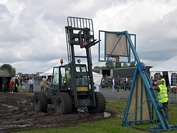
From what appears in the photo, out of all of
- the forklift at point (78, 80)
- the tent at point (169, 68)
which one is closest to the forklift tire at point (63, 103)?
the forklift at point (78, 80)

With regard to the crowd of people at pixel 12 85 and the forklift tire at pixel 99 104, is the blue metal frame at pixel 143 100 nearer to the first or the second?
the forklift tire at pixel 99 104

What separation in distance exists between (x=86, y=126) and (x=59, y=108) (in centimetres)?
345

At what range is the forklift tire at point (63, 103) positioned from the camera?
41.0 ft

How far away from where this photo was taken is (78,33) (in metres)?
13.0

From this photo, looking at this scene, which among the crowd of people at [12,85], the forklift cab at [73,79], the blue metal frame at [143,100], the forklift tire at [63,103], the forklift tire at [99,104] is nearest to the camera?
the blue metal frame at [143,100]

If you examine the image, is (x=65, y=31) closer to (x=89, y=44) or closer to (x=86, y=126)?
(x=89, y=44)

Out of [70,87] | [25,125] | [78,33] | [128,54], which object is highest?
[78,33]

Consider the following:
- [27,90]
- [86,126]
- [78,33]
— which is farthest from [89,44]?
[27,90]

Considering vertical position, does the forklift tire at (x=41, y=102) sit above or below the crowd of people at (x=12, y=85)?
below

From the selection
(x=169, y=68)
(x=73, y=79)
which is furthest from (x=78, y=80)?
(x=169, y=68)

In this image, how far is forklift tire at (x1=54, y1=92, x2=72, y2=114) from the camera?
12.5 meters

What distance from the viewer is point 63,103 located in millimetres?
12555

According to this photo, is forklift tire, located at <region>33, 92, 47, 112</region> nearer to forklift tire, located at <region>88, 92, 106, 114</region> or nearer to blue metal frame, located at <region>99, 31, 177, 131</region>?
forklift tire, located at <region>88, 92, 106, 114</region>

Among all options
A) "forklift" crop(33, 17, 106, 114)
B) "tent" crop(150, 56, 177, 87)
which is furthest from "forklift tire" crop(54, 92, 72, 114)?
"tent" crop(150, 56, 177, 87)
